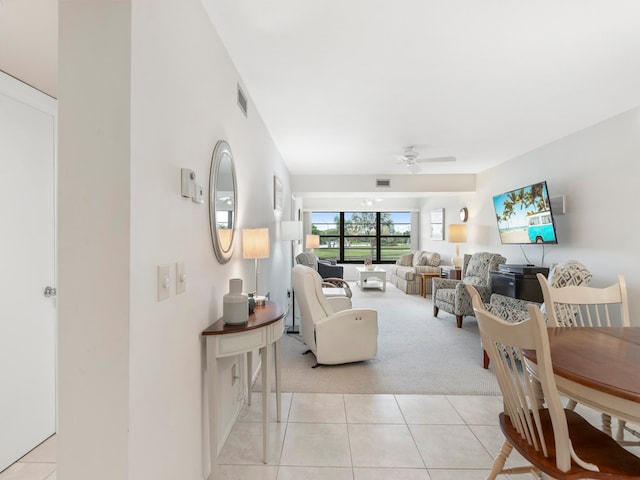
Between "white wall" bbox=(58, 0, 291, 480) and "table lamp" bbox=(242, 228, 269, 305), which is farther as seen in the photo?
"table lamp" bbox=(242, 228, 269, 305)

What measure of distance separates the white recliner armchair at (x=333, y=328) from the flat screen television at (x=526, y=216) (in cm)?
249

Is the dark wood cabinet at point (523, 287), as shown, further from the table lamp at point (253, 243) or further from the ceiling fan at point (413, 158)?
the table lamp at point (253, 243)

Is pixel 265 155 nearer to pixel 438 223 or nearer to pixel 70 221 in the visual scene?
pixel 70 221

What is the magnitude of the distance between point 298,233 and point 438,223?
15.4 ft

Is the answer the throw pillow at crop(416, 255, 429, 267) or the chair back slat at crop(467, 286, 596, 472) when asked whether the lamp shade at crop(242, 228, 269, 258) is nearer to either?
the chair back slat at crop(467, 286, 596, 472)

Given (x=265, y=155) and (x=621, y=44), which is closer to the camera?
(x=621, y=44)

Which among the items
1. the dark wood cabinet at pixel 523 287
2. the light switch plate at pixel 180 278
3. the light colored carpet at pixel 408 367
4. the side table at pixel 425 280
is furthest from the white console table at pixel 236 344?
the side table at pixel 425 280

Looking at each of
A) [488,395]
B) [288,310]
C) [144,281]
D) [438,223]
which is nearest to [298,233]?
[288,310]

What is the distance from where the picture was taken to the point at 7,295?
73.3 inches

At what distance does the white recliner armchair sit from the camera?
316cm

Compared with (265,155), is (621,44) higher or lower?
higher

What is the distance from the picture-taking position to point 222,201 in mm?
2031

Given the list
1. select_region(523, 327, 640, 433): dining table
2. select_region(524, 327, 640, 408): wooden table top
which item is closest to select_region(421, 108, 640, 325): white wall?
select_region(524, 327, 640, 408): wooden table top

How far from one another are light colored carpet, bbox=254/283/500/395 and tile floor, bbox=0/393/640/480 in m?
0.16
